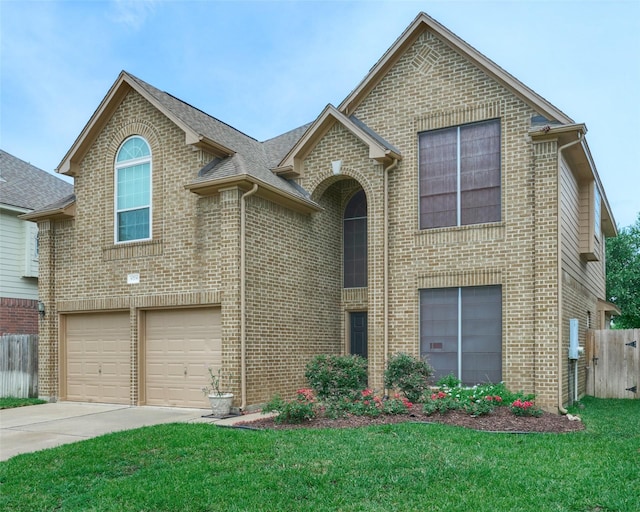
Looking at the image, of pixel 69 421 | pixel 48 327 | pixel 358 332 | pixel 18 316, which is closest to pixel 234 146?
pixel 358 332

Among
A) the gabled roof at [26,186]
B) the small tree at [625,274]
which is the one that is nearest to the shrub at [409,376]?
the gabled roof at [26,186]

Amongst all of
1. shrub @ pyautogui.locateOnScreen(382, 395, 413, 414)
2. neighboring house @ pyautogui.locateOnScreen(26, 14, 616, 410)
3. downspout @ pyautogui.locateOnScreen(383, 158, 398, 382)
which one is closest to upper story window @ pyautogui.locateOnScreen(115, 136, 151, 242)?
neighboring house @ pyautogui.locateOnScreen(26, 14, 616, 410)

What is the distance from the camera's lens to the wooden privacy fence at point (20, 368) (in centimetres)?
1689

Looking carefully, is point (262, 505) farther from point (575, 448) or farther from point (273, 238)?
point (273, 238)

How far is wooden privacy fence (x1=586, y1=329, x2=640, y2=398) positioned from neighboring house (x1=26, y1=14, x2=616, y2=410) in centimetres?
67

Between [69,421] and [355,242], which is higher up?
[355,242]

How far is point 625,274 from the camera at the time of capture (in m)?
34.3

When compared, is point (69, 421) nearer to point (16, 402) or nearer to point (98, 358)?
point (98, 358)

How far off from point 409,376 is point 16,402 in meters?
10.3

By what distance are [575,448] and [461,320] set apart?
523cm

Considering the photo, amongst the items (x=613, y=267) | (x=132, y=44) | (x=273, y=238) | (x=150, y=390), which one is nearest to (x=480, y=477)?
(x=273, y=238)

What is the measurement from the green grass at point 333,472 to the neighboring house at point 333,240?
12.6 ft

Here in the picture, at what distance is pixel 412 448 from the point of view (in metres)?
8.38

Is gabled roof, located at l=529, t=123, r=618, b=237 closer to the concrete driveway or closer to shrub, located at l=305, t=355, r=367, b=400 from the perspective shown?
shrub, located at l=305, t=355, r=367, b=400
